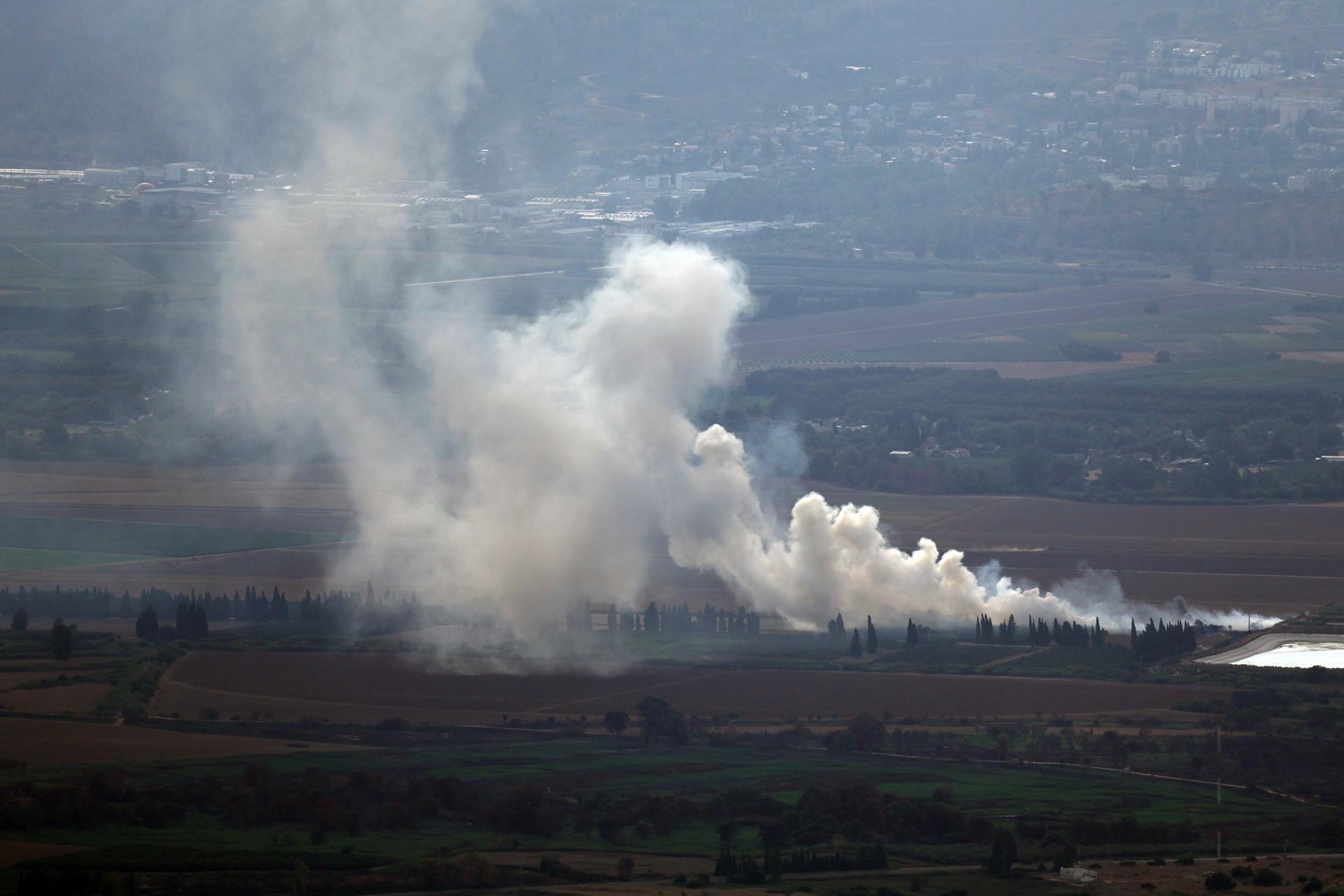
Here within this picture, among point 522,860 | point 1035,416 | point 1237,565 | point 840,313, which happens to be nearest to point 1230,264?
point 840,313

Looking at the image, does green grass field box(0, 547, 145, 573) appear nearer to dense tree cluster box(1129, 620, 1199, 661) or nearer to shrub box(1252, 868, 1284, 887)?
dense tree cluster box(1129, 620, 1199, 661)

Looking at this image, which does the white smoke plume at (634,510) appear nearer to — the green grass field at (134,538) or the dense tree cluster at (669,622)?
the dense tree cluster at (669,622)

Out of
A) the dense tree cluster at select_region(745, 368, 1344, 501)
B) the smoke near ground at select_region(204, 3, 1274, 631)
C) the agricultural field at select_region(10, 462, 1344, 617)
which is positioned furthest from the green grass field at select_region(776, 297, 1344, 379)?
the smoke near ground at select_region(204, 3, 1274, 631)

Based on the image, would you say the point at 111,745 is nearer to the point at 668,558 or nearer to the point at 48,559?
the point at 48,559

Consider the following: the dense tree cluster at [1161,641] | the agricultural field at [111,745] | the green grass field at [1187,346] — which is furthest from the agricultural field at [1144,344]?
the agricultural field at [111,745]

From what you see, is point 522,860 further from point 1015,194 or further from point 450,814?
point 1015,194

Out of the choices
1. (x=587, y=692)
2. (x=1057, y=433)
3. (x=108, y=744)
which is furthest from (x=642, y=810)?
(x=1057, y=433)
